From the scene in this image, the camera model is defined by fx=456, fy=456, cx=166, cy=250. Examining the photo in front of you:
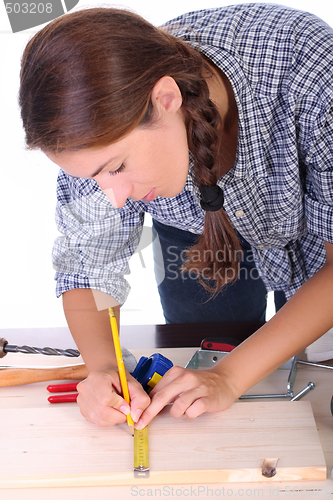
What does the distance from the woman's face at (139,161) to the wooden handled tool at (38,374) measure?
44 centimetres

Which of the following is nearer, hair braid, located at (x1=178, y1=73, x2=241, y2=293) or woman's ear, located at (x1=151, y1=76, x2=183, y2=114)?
woman's ear, located at (x1=151, y1=76, x2=183, y2=114)

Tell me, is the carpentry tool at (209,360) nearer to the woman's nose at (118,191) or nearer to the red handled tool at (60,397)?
the red handled tool at (60,397)

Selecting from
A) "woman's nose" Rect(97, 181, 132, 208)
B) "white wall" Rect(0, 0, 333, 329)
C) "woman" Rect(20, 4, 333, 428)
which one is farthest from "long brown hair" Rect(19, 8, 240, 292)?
"white wall" Rect(0, 0, 333, 329)

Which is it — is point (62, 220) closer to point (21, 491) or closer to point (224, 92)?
point (224, 92)

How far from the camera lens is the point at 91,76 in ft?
2.39

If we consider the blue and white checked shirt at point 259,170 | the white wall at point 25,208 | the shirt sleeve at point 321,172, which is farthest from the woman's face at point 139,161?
the white wall at point 25,208

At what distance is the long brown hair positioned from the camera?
2.39 feet

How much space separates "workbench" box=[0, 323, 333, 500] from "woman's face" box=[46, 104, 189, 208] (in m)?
0.48

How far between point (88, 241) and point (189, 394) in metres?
0.47

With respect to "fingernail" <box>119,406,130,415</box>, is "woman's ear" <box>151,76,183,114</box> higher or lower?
higher

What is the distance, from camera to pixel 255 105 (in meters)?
0.97

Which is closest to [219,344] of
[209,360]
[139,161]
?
[209,360]

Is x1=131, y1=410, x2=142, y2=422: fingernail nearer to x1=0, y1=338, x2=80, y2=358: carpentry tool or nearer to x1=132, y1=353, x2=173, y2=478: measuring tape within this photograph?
x1=132, y1=353, x2=173, y2=478: measuring tape

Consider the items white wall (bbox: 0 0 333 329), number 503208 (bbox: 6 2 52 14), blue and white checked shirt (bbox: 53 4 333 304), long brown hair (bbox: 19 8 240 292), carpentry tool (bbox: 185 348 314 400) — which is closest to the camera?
long brown hair (bbox: 19 8 240 292)
